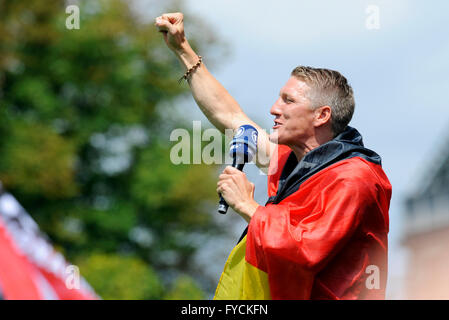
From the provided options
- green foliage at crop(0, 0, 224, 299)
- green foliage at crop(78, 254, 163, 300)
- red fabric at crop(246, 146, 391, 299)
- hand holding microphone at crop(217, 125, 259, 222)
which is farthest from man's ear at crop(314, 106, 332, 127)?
green foliage at crop(0, 0, 224, 299)

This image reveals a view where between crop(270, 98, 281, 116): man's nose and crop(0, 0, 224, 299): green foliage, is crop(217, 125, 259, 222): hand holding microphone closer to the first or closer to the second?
crop(270, 98, 281, 116): man's nose

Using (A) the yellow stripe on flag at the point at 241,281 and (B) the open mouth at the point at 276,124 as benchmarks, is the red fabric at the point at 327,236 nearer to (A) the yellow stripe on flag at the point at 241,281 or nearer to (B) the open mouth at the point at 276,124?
(A) the yellow stripe on flag at the point at 241,281

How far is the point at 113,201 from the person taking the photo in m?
18.3

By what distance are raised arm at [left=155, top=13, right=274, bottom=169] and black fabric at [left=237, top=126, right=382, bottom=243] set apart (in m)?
0.76

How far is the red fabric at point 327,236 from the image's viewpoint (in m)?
2.97

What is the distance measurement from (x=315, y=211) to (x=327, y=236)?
144mm

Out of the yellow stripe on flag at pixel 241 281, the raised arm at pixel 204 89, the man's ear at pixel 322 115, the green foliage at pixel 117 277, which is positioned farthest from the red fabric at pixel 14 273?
the green foliage at pixel 117 277

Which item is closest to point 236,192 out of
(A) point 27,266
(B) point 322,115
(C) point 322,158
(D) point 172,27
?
(C) point 322,158

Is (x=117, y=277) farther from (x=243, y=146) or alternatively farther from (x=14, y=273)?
(x=243, y=146)

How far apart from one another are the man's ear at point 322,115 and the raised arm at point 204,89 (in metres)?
0.69

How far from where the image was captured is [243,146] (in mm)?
3379

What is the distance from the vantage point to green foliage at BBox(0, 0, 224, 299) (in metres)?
17.0

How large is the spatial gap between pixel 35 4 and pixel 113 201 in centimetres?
491
